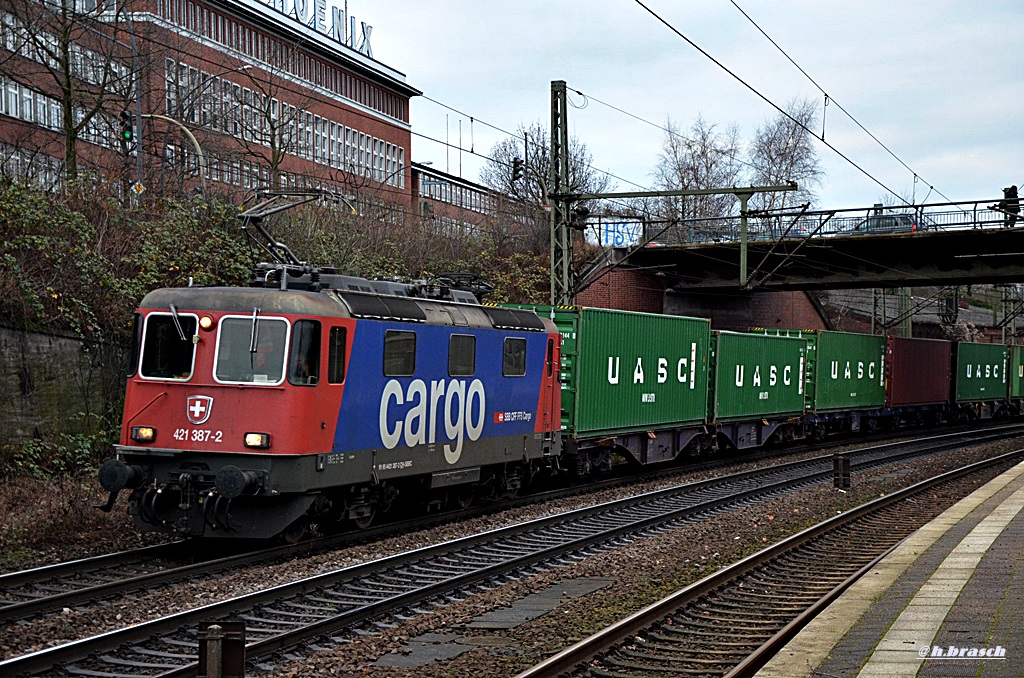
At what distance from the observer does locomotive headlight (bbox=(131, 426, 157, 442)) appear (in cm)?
1278

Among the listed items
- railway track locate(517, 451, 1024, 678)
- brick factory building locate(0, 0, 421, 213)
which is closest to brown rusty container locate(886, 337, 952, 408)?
brick factory building locate(0, 0, 421, 213)

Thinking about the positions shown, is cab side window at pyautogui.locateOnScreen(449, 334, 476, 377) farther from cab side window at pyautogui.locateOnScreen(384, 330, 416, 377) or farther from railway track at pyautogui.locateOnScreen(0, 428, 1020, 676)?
railway track at pyautogui.locateOnScreen(0, 428, 1020, 676)

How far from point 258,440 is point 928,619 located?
22.8ft

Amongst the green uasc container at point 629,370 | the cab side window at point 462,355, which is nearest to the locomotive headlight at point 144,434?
the cab side window at point 462,355

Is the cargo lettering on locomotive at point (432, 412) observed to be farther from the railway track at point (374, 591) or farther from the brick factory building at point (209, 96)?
the brick factory building at point (209, 96)

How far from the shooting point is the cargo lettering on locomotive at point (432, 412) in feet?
46.7

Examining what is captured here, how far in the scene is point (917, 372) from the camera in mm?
40812

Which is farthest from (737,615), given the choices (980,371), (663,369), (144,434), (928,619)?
(980,371)

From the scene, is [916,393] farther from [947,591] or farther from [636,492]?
[947,591]

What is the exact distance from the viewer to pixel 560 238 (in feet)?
92.4

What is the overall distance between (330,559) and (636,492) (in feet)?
28.4

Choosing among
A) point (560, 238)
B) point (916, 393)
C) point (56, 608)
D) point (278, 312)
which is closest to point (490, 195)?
point (916, 393)

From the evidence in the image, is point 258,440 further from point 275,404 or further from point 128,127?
point 128,127

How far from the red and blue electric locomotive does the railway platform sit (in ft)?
19.2
